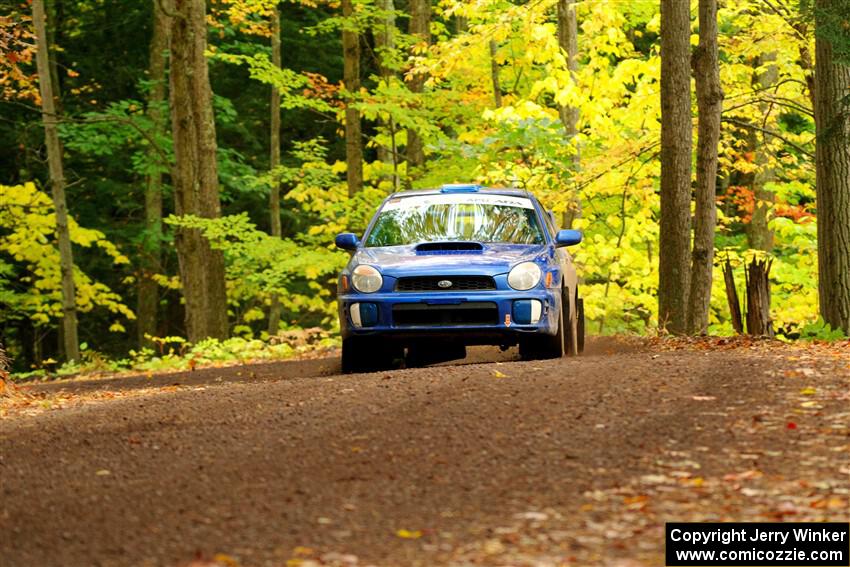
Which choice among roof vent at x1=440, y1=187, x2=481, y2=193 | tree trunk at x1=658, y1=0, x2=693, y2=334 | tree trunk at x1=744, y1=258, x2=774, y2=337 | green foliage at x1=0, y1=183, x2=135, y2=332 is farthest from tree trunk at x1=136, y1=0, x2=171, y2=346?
tree trunk at x1=744, y1=258, x2=774, y2=337

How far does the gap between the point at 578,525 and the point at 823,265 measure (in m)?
8.88

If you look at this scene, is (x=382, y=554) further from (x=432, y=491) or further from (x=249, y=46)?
(x=249, y=46)

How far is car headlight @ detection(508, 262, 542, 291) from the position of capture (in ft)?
35.1

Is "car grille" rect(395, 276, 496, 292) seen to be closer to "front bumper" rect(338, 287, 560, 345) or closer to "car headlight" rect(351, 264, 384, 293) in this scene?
"front bumper" rect(338, 287, 560, 345)

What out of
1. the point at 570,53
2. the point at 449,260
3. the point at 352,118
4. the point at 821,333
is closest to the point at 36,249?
the point at 352,118

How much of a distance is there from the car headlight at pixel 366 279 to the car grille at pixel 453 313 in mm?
273

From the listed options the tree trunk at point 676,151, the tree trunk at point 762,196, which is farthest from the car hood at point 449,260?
the tree trunk at point 762,196

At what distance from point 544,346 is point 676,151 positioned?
514 cm

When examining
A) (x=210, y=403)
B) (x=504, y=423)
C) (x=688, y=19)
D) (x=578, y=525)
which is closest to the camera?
(x=578, y=525)

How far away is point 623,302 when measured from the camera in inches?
886

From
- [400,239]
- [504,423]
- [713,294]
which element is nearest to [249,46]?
[713,294]

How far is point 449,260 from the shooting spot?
10820 millimetres

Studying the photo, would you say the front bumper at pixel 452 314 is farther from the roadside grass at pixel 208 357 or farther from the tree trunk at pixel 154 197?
the tree trunk at pixel 154 197

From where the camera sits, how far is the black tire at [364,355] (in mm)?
11172
